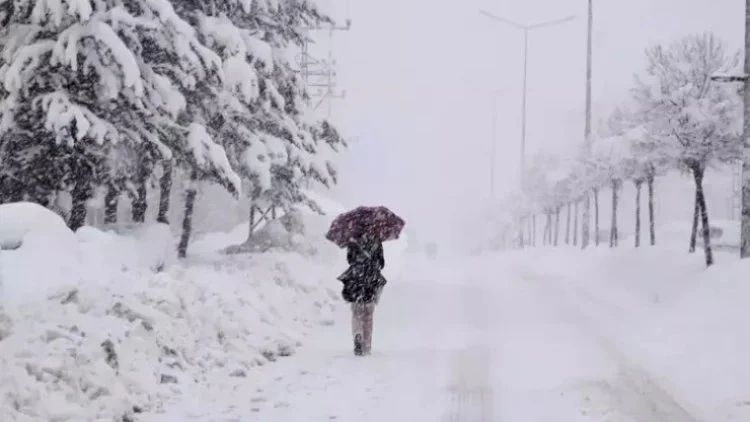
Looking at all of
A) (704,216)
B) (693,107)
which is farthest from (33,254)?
(704,216)

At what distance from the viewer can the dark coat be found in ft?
34.3

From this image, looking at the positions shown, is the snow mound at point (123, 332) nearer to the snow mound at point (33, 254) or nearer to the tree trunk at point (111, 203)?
the snow mound at point (33, 254)

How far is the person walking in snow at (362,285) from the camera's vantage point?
10416 mm

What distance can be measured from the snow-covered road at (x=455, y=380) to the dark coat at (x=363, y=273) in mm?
758

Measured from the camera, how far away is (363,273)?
10.5 m

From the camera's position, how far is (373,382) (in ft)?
28.2

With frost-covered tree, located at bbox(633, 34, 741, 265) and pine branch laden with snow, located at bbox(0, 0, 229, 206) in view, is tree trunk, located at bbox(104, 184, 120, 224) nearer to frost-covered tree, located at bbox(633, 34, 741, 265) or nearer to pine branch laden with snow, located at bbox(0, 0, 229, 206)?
pine branch laden with snow, located at bbox(0, 0, 229, 206)

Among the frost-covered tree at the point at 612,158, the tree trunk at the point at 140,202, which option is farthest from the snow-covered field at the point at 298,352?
the frost-covered tree at the point at 612,158

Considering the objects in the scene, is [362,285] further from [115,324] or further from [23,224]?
[23,224]

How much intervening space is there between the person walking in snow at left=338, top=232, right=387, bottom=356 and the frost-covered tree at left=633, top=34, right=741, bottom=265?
10021 millimetres

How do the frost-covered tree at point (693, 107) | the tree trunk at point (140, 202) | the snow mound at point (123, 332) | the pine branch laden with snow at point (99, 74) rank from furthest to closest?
the frost-covered tree at point (693, 107) < the tree trunk at point (140, 202) < the pine branch laden with snow at point (99, 74) < the snow mound at point (123, 332)

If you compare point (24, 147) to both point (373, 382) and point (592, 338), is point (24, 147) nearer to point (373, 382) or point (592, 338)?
point (373, 382)

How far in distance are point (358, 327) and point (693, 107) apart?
437 inches

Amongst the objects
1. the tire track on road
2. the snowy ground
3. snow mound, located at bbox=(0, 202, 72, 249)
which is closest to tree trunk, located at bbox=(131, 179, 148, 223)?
the snowy ground
